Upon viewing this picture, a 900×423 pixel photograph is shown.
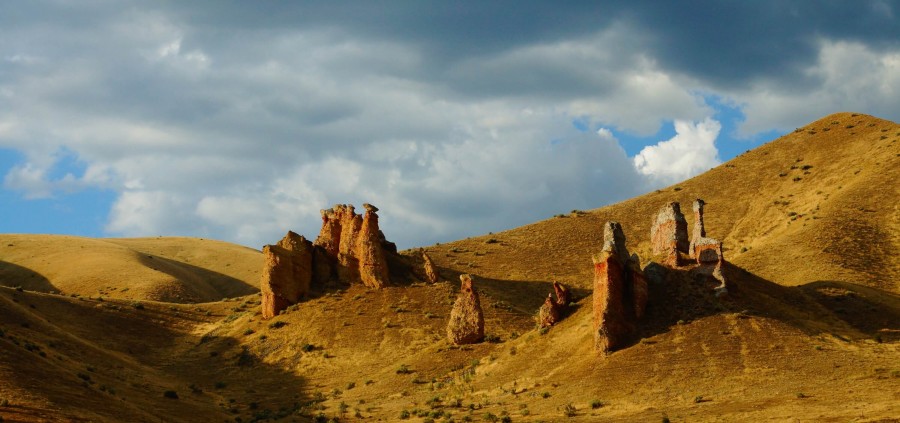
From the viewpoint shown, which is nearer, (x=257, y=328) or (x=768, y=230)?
(x=257, y=328)

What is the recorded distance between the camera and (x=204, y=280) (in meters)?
133

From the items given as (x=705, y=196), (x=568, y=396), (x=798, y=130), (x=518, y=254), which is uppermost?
(x=798, y=130)

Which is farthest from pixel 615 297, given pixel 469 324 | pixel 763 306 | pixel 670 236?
pixel 469 324

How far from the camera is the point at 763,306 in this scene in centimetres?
5116

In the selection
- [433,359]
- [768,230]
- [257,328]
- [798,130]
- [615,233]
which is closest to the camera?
[615,233]

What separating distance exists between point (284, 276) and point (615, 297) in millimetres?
32104

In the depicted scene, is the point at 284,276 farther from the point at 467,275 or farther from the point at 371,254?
the point at 467,275

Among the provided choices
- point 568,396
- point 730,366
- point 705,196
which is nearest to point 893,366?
point 730,366

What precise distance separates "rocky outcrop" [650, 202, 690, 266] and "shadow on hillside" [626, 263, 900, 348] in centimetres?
228

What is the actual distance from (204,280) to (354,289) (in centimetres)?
6926

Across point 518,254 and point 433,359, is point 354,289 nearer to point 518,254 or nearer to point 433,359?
point 433,359

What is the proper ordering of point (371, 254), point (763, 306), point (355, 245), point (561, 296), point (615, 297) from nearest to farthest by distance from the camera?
1. point (615, 297)
2. point (763, 306)
3. point (561, 296)
4. point (371, 254)
5. point (355, 245)

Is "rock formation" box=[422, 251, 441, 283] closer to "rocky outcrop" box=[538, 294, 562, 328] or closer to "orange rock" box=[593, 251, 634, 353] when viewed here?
"rocky outcrop" box=[538, 294, 562, 328]

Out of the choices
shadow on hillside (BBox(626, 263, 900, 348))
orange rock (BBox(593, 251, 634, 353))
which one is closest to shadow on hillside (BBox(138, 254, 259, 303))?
orange rock (BBox(593, 251, 634, 353))
